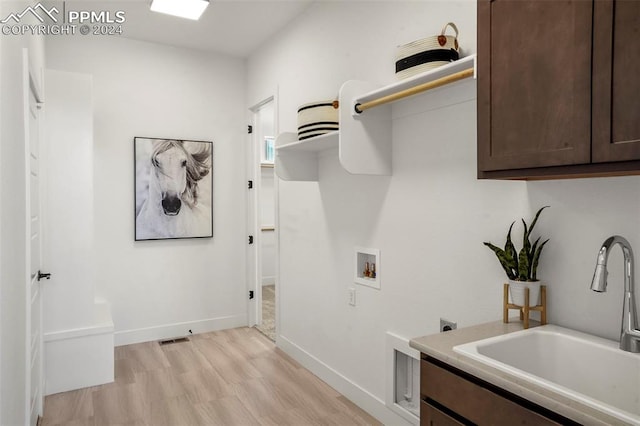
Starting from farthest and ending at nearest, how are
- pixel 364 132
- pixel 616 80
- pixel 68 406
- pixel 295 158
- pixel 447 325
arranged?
pixel 295 158 → pixel 68 406 → pixel 364 132 → pixel 447 325 → pixel 616 80

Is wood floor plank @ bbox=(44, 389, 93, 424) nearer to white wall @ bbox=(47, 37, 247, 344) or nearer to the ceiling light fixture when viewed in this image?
white wall @ bbox=(47, 37, 247, 344)

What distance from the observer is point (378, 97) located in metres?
2.16

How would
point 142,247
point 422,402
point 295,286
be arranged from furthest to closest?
point 142,247 → point 295,286 → point 422,402

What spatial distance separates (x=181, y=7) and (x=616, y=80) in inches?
118

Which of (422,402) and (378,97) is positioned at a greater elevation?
(378,97)

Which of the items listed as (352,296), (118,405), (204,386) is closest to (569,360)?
(352,296)

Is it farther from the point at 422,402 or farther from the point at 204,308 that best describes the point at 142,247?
the point at 422,402

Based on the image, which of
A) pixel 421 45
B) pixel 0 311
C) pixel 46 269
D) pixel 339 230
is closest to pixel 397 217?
pixel 339 230

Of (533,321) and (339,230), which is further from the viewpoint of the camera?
(339,230)

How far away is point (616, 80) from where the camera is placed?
1141mm

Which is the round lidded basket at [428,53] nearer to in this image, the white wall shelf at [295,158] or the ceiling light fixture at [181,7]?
the white wall shelf at [295,158]

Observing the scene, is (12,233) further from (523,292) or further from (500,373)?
(523,292)

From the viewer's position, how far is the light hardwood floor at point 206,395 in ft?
8.58

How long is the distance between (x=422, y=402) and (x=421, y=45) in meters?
1.50
